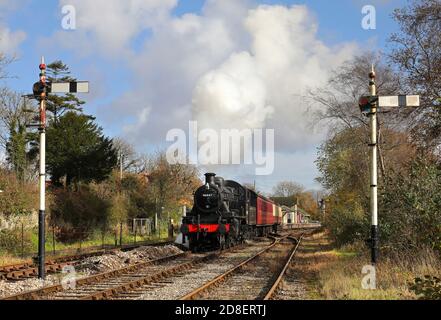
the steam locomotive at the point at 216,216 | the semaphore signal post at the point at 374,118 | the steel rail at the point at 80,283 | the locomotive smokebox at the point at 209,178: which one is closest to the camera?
the steel rail at the point at 80,283

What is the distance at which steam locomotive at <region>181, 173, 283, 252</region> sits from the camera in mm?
23859

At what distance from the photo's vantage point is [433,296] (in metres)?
8.08

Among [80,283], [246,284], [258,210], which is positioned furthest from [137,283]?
[258,210]

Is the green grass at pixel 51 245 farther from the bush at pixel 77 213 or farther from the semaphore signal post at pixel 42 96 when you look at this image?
the semaphore signal post at pixel 42 96

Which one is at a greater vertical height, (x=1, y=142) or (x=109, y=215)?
(x=1, y=142)

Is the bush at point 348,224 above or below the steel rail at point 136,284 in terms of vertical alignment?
above

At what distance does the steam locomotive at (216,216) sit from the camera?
23.9 meters

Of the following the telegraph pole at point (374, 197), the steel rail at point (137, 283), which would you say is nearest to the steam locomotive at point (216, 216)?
the steel rail at point (137, 283)

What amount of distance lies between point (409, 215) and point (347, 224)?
11.5 meters

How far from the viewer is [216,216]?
24078 millimetres

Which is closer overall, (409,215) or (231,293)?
(231,293)

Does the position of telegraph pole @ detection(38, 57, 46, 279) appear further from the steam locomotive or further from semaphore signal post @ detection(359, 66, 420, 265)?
the steam locomotive

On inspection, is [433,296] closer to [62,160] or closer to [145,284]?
[145,284]
